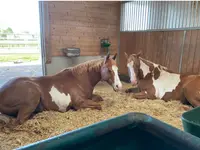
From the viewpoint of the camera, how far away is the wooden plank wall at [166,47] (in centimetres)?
345

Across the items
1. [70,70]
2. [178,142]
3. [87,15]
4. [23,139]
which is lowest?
[23,139]

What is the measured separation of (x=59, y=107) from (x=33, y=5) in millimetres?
3049

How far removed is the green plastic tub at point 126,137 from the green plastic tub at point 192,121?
1.45ft

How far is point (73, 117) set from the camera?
6.98 feet

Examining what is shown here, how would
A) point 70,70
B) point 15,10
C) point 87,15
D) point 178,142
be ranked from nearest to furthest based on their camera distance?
point 178,142 < point 70,70 < point 15,10 < point 87,15

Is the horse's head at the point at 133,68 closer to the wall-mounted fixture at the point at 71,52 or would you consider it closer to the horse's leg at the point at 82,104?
the horse's leg at the point at 82,104

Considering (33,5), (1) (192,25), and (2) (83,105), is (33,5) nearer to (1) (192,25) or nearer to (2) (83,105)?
(2) (83,105)

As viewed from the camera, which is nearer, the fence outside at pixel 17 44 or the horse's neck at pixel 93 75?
the horse's neck at pixel 93 75

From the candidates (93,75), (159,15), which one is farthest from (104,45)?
(93,75)

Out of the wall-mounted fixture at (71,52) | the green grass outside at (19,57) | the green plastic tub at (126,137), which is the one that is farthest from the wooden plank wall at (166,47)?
the green grass outside at (19,57)

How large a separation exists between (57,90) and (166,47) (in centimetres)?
298

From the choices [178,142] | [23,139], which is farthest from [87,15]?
[178,142]

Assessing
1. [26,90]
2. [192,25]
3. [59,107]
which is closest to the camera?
[26,90]

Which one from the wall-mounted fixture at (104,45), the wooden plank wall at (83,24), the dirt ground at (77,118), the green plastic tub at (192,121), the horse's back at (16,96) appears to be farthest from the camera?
the wall-mounted fixture at (104,45)
